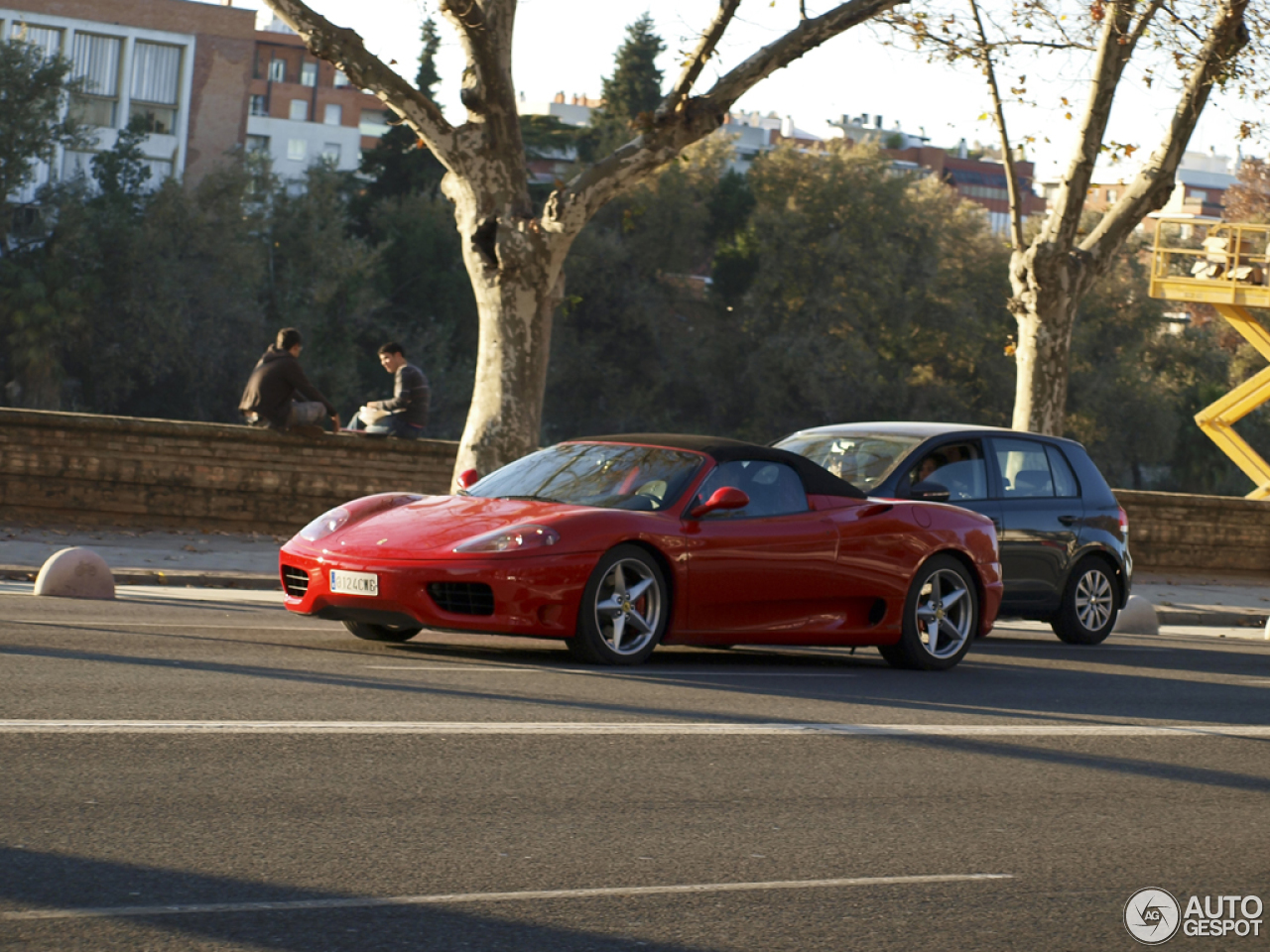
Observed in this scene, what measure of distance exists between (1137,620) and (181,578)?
9395 millimetres

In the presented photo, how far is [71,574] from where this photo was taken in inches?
500

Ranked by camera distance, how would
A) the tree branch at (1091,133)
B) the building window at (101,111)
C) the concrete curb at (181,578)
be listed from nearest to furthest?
the concrete curb at (181,578)
the tree branch at (1091,133)
the building window at (101,111)

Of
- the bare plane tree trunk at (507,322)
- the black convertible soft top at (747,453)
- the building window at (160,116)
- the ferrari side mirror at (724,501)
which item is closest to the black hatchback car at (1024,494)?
the black convertible soft top at (747,453)

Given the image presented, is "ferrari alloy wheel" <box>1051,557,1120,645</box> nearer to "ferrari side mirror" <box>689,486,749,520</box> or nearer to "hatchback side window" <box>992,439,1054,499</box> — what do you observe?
"hatchback side window" <box>992,439,1054,499</box>

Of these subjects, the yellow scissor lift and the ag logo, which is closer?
the ag logo

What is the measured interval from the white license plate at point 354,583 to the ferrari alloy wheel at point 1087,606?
7.35m

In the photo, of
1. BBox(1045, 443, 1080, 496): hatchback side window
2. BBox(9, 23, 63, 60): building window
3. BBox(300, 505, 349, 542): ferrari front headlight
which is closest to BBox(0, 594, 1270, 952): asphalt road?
BBox(300, 505, 349, 542): ferrari front headlight

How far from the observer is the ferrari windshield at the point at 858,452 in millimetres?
13367

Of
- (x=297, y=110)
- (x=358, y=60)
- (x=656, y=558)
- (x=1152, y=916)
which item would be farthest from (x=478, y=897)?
(x=297, y=110)

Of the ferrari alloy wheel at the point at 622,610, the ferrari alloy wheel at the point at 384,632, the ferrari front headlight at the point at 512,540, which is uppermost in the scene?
the ferrari front headlight at the point at 512,540

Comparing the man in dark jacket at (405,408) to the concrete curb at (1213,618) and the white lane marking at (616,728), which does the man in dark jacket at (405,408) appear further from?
the white lane marking at (616,728)

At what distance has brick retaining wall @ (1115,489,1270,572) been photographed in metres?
24.9

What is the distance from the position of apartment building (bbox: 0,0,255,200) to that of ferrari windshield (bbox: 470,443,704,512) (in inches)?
2562

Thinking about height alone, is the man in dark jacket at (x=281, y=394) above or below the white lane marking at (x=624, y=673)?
above
